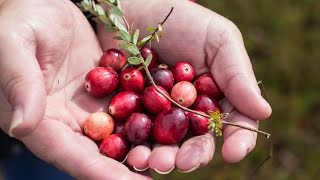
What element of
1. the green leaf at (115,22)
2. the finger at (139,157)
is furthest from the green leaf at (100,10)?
the finger at (139,157)

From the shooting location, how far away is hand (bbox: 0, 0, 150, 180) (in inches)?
85.2

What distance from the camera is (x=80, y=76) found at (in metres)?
2.89

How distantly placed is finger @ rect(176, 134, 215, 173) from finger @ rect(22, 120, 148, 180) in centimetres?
18

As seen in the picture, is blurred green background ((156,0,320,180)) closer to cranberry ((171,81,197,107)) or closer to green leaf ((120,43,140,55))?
cranberry ((171,81,197,107))

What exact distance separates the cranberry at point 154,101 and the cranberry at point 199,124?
0.14 m

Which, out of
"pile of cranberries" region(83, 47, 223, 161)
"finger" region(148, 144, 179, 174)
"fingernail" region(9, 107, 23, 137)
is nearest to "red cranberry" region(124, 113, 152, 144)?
"pile of cranberries" region(83, 47, 223, 161)

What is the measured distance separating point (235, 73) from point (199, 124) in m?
0.30

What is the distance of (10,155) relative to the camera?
11.1ft

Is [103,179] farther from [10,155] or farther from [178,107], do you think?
[10,155]

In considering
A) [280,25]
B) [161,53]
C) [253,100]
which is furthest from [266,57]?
[253,100]

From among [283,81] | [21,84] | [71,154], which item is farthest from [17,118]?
[283,81]

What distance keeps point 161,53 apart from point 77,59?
16.9 inches

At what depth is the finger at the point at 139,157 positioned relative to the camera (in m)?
2.46

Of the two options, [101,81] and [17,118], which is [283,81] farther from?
[17,118]
